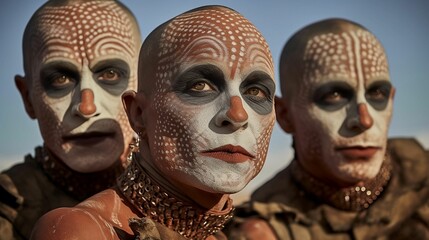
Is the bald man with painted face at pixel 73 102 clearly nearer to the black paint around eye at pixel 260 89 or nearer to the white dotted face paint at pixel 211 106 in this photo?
the white dotted face paint at pixel 211 106

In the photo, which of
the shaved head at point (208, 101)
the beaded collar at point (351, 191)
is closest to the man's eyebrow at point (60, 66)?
the shaved head at point (208, 101)

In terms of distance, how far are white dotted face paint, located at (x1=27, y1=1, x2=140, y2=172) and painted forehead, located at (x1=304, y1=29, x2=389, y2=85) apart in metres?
1.35

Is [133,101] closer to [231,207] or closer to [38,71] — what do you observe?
[231,207]

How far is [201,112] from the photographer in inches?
177

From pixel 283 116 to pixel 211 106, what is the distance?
2851 mm

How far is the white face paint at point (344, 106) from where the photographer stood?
6.77m

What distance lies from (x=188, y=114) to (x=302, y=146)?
106 inches

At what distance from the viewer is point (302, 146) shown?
23.3 feet

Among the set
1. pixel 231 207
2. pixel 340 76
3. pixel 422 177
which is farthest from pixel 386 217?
pixel 231 207

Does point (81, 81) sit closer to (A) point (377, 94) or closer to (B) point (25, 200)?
(B) point (25, 200)

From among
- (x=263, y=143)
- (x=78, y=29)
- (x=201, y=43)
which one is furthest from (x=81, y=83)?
(x=263, y=143)

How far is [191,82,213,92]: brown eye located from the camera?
14.9 feet

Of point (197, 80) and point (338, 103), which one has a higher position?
point (197, 80)

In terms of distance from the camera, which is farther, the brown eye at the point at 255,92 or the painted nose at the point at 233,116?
the brown eye at the point at 255,92
